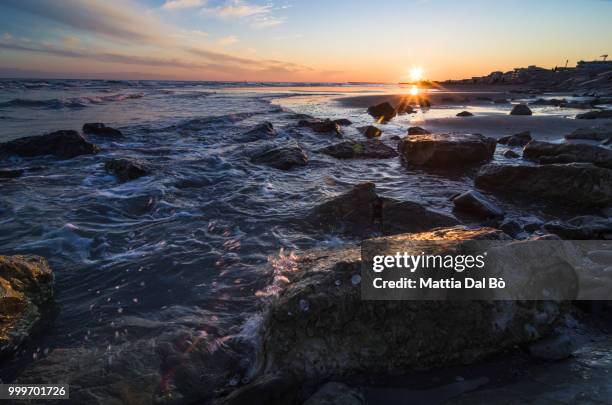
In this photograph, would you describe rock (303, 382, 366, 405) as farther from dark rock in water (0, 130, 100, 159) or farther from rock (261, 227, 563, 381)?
dark rock in water (0, 130, 100, 159)

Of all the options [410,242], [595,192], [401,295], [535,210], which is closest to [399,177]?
[535,210]

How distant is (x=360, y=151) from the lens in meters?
10.2

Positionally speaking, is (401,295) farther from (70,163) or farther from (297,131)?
(297,131)

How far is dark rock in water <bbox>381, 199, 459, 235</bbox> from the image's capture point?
4880 millimetres

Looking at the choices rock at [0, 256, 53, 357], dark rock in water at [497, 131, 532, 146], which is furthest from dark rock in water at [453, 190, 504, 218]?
dark rock in water at [497, 131, 532, 146]

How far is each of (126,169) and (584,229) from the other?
862 cm

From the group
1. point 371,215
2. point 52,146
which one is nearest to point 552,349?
point 371,215

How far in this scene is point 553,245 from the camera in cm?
268

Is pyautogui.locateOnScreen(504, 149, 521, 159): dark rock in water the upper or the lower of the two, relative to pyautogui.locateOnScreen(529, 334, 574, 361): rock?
upper

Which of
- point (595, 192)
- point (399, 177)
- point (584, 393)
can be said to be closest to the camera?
point (584, 393)

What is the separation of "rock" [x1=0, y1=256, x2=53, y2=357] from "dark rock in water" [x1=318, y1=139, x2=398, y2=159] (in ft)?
26.3

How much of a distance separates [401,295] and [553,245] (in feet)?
4.37

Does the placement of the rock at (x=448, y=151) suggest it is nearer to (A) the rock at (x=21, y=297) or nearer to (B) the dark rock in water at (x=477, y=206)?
(B) the dark rock in water at (x=477, y=206)

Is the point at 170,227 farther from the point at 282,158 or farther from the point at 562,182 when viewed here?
the point at 562,182
